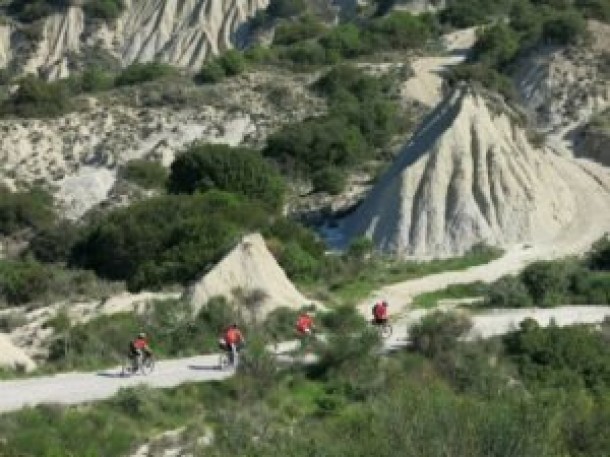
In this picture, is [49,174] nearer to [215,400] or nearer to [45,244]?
[45,244]

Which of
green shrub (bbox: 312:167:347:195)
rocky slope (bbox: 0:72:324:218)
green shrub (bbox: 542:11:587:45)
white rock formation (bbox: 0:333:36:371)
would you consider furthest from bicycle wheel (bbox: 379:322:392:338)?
green shrub (bbox: 542:11:587:45)

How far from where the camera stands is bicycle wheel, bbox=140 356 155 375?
28.7 metres

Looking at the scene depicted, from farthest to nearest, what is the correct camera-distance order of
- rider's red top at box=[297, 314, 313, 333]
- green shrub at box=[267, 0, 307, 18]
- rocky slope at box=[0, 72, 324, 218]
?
1. green shrub at box=[267, 0, 307, 18]
2. rocky slope at box=[0, 72, 324, 218]
3. rider's red top at box=[297, 314, 313, 333]

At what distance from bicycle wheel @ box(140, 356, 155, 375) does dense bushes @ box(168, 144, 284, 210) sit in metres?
26.5

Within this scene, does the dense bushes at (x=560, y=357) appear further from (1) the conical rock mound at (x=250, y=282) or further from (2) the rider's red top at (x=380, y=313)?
(1) the conical rock mound at (x=250, y=282)

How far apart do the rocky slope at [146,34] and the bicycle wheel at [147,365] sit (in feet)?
304

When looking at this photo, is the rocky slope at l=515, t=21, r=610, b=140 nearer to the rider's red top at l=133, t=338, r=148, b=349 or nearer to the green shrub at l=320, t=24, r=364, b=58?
the green shrub at l=320, t=24, r=364, b=58

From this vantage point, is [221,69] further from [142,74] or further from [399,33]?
Result: [399,33]

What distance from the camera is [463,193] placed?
162 feet

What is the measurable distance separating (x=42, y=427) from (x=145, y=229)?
22138 mm

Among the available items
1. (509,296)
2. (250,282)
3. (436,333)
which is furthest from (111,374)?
(509,296)

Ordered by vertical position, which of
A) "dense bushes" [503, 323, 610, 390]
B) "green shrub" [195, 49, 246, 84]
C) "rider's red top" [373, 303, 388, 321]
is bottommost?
"dense bushes" [503, 323, 610, 390]

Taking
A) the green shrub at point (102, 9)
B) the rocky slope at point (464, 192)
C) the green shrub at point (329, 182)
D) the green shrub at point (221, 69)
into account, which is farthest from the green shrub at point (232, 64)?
the green shrub at point (102, 9)

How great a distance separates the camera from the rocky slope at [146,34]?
121312mm
